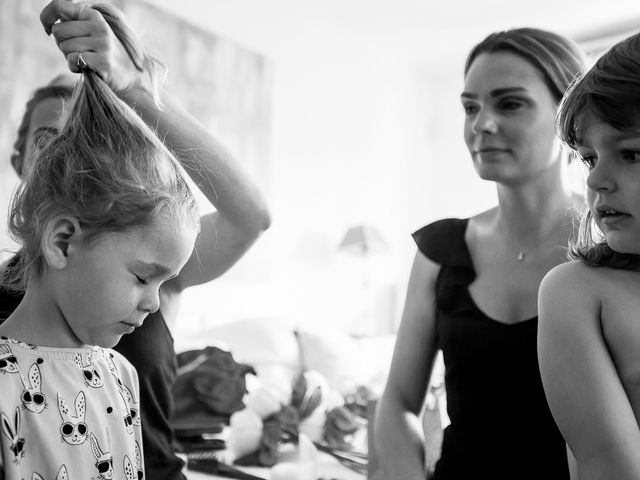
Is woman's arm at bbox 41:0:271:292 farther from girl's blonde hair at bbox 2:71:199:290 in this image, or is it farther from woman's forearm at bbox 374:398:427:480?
woman's forearm at bbox 374:398:427:480

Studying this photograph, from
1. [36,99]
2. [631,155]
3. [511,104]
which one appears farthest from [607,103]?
[36,99]

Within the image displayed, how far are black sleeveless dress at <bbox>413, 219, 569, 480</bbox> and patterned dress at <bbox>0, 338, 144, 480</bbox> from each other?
1.96ft

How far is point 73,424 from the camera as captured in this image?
81 cm

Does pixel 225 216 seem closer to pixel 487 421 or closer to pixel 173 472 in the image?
pixel 173 472

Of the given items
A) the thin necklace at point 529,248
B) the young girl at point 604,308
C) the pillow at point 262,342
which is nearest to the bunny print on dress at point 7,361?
the young girl at point 604,308

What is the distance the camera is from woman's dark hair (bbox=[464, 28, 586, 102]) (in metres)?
1.32

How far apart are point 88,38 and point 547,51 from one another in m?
0.87

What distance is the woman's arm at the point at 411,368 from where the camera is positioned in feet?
4.33

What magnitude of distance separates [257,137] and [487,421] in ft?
10.3

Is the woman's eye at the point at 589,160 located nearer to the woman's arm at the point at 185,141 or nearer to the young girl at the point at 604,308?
the young girl at the point at 604,308

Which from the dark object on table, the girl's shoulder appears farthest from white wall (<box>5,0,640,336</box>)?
the girl's shoulder

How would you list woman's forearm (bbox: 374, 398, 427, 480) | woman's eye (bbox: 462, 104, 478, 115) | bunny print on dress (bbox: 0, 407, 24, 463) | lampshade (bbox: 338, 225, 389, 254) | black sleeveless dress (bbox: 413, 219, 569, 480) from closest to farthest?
1. bunny print on dress (bbox: 0, 407, 24, 463)
2. black sleeveless dress (bbox: 413, 219, 569, 480)
3. woman's forearm (bbox: 374, 398, 427, 480)
4. woman's eye (bbox: 462, 104, 478, 115)
5. lampshade (bbox: 338, 225, 389, 254)

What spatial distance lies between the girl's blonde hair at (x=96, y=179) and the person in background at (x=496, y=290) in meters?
0.62

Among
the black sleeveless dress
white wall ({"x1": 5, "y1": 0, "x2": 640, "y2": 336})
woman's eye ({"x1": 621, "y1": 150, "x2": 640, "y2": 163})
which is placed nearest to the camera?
woman's eye ({"x1": 621, "y1": 150, "x2": 640, "y2": 163})
